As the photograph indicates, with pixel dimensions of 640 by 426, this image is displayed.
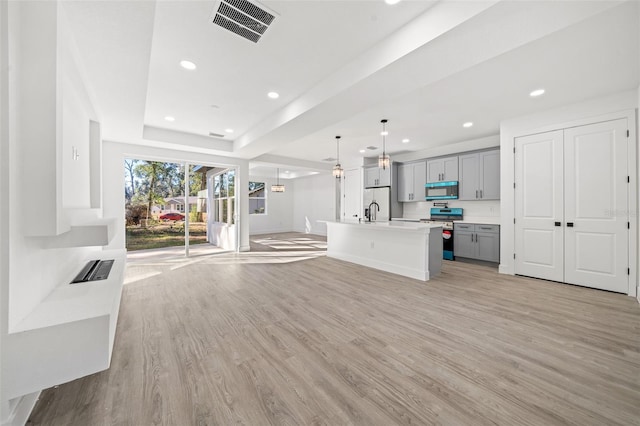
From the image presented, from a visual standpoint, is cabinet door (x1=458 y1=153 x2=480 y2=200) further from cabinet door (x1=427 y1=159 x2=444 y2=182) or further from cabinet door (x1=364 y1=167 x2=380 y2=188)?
cabinet door (x1=364 y1=167 x2=380 y2=188)

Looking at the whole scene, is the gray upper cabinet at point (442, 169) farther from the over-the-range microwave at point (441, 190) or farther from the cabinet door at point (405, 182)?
the cabinet door at point (405, 182)

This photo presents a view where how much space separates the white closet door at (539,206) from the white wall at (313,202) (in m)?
6.24

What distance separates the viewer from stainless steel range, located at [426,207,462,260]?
18.7ft

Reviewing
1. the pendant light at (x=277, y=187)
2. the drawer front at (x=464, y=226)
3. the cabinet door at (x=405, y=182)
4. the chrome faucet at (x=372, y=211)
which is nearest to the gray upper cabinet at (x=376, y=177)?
the cabinet door at (x=405, y=182)

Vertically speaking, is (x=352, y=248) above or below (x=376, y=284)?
above

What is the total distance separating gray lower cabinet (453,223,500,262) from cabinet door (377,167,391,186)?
83.2 inches

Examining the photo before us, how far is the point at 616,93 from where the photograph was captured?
11.0 feet

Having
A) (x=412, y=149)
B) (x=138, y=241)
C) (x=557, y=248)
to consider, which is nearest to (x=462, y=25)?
(x=557, y=248)

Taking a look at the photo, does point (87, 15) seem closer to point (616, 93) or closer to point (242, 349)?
point (242, 349)

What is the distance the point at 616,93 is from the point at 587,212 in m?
1.64

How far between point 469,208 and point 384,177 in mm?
2255

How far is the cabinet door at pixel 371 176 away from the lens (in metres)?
7.28

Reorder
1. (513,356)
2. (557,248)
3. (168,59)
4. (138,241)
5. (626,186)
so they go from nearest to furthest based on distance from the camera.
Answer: (513,356) → (168,59) → (626,186) → (557,248) → (138,241)

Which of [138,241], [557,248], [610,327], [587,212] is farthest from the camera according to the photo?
[138,241]
